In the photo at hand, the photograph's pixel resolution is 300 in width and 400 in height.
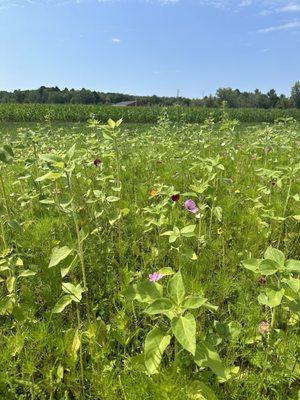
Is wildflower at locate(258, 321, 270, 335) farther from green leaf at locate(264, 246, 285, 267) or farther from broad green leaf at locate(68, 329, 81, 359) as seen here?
broad green leaf at locate(68, 329, 81, 359)

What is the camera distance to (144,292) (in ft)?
4.46

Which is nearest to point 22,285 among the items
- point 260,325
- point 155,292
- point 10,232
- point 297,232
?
point 10,232

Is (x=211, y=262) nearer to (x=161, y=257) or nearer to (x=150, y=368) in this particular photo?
(x=161, y=257)

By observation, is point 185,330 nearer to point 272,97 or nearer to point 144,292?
point 144,292

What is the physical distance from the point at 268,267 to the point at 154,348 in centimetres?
49

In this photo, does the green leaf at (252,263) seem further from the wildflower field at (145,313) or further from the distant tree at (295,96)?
the distant tree at (295,96)

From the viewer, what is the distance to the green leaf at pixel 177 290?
4.23 ft

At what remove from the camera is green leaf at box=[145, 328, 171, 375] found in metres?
1.25

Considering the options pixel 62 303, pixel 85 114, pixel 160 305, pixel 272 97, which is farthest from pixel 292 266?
pixel 272 97

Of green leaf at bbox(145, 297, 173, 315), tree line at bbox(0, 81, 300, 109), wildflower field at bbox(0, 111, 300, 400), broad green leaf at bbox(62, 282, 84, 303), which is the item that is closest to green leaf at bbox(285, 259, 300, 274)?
wildflower field at bbox(0, 111, 300, 400)

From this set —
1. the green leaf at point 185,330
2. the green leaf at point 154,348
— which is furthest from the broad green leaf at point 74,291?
the green leaf at point 185,330

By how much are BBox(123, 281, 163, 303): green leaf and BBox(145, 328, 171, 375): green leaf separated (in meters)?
0.11

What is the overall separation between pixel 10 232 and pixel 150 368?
77.9 inches

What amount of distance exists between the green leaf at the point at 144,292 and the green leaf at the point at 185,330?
157 mm
